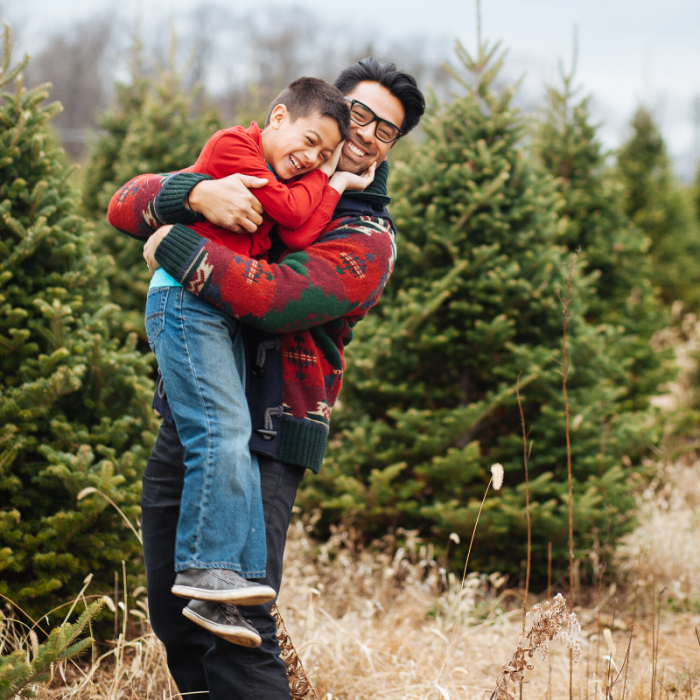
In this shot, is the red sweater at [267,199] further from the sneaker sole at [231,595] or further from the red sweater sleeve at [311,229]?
the sneaker sole at [231,595]

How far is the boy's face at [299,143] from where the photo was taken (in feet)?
6.34

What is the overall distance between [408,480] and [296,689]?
183 cm

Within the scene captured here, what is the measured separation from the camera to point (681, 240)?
961cm

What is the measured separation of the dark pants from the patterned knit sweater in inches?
5.5

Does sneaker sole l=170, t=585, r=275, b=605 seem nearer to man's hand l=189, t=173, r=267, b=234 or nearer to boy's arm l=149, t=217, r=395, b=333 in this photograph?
boy's arm l=149, t=217, r=395, b=333

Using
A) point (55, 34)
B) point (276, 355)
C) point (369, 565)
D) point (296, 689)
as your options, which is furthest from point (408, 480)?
point (55, 34)

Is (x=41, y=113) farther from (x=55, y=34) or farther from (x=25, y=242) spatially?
(x=55, y=34)

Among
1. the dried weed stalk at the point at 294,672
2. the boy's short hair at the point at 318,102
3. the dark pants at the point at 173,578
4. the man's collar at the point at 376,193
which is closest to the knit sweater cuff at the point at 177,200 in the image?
the boy's short hair at the point at 318,102

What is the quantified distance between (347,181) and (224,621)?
1311mm

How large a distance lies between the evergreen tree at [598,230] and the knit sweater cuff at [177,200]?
15.3ft

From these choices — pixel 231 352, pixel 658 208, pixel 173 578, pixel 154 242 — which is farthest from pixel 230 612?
pixel 658 208

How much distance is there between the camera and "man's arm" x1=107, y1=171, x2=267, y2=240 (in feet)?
5.91

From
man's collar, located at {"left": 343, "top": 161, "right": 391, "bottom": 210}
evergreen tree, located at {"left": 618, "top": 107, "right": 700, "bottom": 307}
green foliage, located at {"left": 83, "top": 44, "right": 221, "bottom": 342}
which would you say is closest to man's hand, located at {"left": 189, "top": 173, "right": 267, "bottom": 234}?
man's collar, located at {"left": 343, "top": 161, "right": 391, "bottom": 210}

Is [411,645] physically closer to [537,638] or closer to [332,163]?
[537,638]
